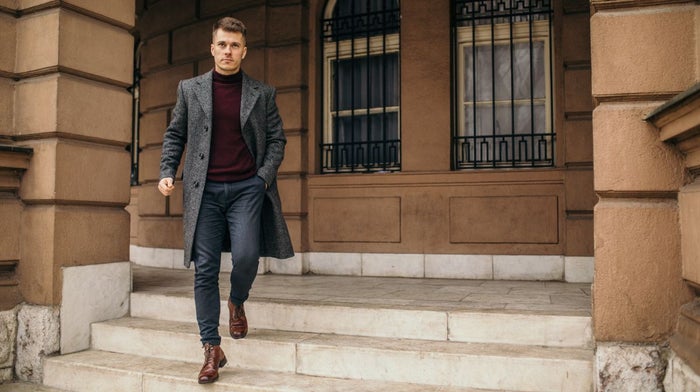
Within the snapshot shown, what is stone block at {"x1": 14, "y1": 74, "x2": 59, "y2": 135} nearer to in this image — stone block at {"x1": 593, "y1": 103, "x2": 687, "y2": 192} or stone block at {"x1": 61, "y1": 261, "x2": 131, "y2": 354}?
stone block at {"x1": 61, "y1": 261, "x2": 131, "y2": 354}

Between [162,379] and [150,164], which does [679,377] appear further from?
[150,164]

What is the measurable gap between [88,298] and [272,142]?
2267 mm

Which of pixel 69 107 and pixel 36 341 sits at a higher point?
pixel 69 107

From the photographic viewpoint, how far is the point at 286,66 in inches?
308

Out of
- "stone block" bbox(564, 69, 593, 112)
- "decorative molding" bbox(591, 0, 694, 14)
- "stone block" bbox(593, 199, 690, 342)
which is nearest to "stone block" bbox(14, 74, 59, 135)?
"decorative molding" bbox(591, 0, 694, 14)

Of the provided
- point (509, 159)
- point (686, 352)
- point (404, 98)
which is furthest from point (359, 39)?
point (686, 352)

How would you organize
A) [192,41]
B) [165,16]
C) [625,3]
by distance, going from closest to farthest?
1. [625,3]
2. [192,41]
3. [165,16]

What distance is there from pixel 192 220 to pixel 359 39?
468 cm

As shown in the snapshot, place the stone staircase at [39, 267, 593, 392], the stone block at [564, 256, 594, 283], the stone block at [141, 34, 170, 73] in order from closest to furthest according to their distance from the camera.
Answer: the stone staircase at [39, 267, 593, 392] → the stone block at [564, 256, 594, 283] → the stone block at [141, 34, 170, 73]

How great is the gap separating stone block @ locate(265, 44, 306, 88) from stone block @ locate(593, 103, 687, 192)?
4.76 m

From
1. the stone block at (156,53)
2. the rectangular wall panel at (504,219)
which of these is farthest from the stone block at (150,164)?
the rectangular wall panel at (504,219)

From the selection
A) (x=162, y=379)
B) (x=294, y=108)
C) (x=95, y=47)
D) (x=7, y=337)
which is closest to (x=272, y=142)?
(x=162, y=379)

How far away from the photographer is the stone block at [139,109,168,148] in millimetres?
9109

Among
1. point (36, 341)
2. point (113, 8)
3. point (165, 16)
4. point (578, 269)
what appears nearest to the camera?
point (36, 341)
